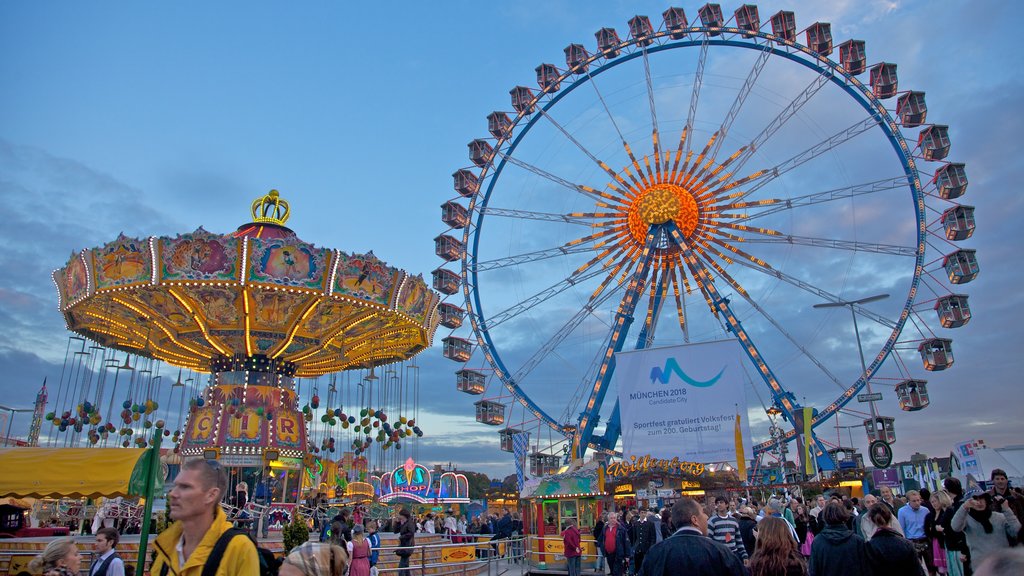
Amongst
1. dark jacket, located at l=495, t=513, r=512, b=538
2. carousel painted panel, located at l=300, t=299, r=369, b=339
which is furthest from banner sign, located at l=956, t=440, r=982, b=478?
carousel painted panel, located at l=300, t=299, r=369, b=339

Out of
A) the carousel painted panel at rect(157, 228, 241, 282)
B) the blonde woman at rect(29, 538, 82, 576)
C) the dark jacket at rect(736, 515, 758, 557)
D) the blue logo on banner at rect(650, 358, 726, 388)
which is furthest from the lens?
the blue logo on banner at rect(650, 358, 726, 388)

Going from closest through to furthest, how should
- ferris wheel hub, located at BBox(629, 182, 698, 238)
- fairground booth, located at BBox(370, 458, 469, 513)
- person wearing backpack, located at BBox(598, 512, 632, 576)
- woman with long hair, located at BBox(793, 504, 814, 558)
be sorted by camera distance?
woman with long hair, located at BBox(793, 504, 814, 558) → person wearing backpack, located at BBox(598, 512, 632, 576) → ferris wheel hub, located at BBox(629, 182, 698, 238) → fairground booth, located at BBox(370, 458, 469, 513)

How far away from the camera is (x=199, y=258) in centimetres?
1678

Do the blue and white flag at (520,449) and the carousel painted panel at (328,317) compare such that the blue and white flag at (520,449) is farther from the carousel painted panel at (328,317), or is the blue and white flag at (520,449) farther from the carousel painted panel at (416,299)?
the carousel painted panel at (328,317)

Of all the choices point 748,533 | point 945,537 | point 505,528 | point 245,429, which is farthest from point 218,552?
point 245,429

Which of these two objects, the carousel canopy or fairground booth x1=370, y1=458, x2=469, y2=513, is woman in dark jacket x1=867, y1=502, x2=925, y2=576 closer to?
the carousel canopy

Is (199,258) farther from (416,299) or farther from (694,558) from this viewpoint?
(694,558)

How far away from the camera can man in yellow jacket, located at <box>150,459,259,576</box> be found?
2.64 metres

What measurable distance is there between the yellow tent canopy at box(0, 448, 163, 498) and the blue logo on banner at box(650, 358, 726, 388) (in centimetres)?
1705

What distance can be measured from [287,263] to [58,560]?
14.0m

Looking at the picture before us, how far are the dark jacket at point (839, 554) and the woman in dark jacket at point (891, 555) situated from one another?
5cm

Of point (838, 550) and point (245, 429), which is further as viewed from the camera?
point (245, 429)

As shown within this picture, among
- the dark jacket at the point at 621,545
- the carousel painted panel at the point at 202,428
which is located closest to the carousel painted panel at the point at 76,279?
the carousel painted panel at the point at 202,428

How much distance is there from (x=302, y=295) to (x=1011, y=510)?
52.4 feet
